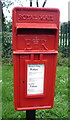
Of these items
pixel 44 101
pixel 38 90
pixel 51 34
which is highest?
pixel 51 34

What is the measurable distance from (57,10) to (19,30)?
18.9 inches

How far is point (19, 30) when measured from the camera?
88.6 inches

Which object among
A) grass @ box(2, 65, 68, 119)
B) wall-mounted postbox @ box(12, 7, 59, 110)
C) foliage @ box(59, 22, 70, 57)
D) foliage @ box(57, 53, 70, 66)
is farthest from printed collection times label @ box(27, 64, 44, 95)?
foliage @ box(59, 22, 70, 57)

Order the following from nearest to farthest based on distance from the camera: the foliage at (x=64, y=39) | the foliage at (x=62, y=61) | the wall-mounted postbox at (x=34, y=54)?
the wall-mounted postbox at (x=34, y=54), the foliage at (x=62, y=61), the foliage at (x=64, y=39)

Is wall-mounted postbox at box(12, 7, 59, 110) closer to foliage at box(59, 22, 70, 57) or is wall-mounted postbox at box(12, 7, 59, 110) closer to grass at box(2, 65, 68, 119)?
grass at box(2, 65, 68, 119)

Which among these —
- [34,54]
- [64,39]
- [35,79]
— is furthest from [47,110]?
[64,39]

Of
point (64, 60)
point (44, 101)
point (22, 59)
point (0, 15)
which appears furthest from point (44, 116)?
point (0, 15)

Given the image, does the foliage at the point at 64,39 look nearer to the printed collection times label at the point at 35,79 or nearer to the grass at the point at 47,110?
the grass at the point at 47,110

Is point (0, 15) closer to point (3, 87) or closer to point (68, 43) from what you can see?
point (68, 43)

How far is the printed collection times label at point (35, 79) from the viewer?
235 centimetres

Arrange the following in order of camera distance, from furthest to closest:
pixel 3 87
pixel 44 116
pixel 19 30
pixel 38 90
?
pixel 3 87
pixel 44 116
pixel 38 90
pixel 19 30

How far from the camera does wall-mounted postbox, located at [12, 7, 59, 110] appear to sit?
225cm

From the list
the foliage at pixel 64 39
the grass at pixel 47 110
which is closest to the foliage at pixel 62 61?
the foliage at pixel 64 39

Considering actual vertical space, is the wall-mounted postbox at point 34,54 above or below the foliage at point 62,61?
above
